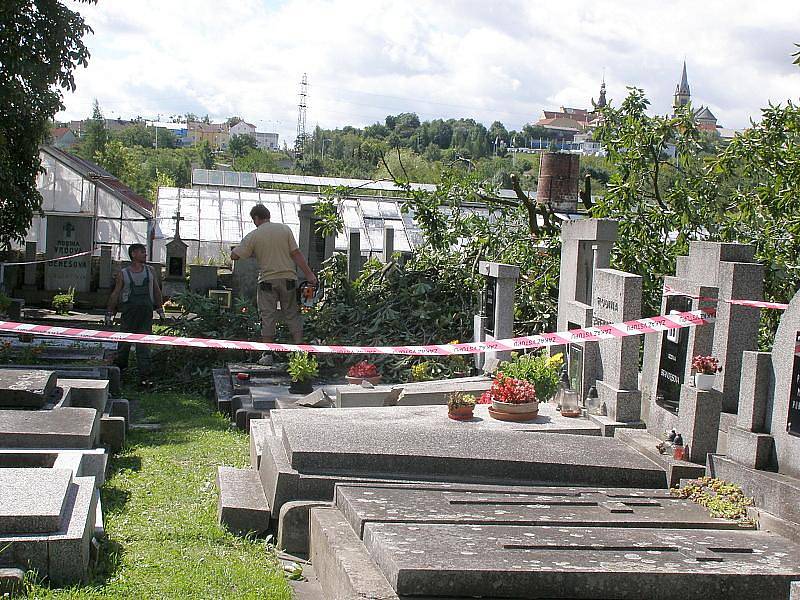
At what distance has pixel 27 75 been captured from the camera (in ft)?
53.2

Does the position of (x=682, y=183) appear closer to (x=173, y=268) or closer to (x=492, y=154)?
(x=173, y=268)

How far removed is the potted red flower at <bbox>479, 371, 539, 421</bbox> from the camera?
7.44 meters

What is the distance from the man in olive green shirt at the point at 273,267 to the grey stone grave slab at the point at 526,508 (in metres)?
6.08

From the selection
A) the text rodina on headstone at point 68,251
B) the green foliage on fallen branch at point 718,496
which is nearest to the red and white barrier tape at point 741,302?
the green foliage on fallen branch at point 718,496

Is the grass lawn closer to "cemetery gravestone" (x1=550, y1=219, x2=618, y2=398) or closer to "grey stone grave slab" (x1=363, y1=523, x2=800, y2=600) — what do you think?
"grey stone grave slab" (x1=363, y1=523, x2=800, y2=600)

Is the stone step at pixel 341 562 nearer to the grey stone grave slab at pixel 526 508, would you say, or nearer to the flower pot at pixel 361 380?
the grey stone grave slab at pixel 526 508

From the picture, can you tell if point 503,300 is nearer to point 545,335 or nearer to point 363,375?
point 363,375

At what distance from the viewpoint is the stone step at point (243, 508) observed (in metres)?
6.02

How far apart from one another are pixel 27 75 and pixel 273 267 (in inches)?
297

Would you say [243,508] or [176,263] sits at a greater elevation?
[176,263]

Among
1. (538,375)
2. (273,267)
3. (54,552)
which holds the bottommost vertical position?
(54,552)

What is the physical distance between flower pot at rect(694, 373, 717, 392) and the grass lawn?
10.0 feet

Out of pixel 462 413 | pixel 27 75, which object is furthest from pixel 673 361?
pixel 27 75

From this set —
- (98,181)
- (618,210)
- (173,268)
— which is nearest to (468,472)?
(618,210)
